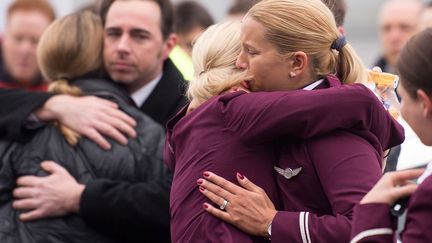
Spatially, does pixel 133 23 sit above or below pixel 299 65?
below

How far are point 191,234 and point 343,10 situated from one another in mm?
1568

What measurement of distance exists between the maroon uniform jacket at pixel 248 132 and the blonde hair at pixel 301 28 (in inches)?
5.9

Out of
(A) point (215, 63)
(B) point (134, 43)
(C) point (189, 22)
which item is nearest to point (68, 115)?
(B) point (134, 43)

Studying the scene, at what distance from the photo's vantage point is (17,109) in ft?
14.7

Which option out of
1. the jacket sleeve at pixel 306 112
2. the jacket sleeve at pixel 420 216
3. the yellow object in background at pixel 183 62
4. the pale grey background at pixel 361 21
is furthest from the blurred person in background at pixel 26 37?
the pale grey background at pixel 361 21

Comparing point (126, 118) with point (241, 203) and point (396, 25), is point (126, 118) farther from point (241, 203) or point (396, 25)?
point (396, 25)

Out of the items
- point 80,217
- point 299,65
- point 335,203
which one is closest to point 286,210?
point 335,203

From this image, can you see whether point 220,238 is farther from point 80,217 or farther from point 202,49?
point 80,217

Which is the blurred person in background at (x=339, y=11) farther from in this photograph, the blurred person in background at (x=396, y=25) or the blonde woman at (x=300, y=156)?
the blurred person in background at (x=396, y=25)

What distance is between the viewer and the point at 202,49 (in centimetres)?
352

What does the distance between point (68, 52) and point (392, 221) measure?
7.06ft

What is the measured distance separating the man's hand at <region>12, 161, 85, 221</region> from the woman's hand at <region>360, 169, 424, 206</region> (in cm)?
169

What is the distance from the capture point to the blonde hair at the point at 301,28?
3.26 m

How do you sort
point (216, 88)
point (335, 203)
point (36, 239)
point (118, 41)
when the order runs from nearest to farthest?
point (335, 203) < point (216, 88) < point (36, 239) < point (118, 41)
